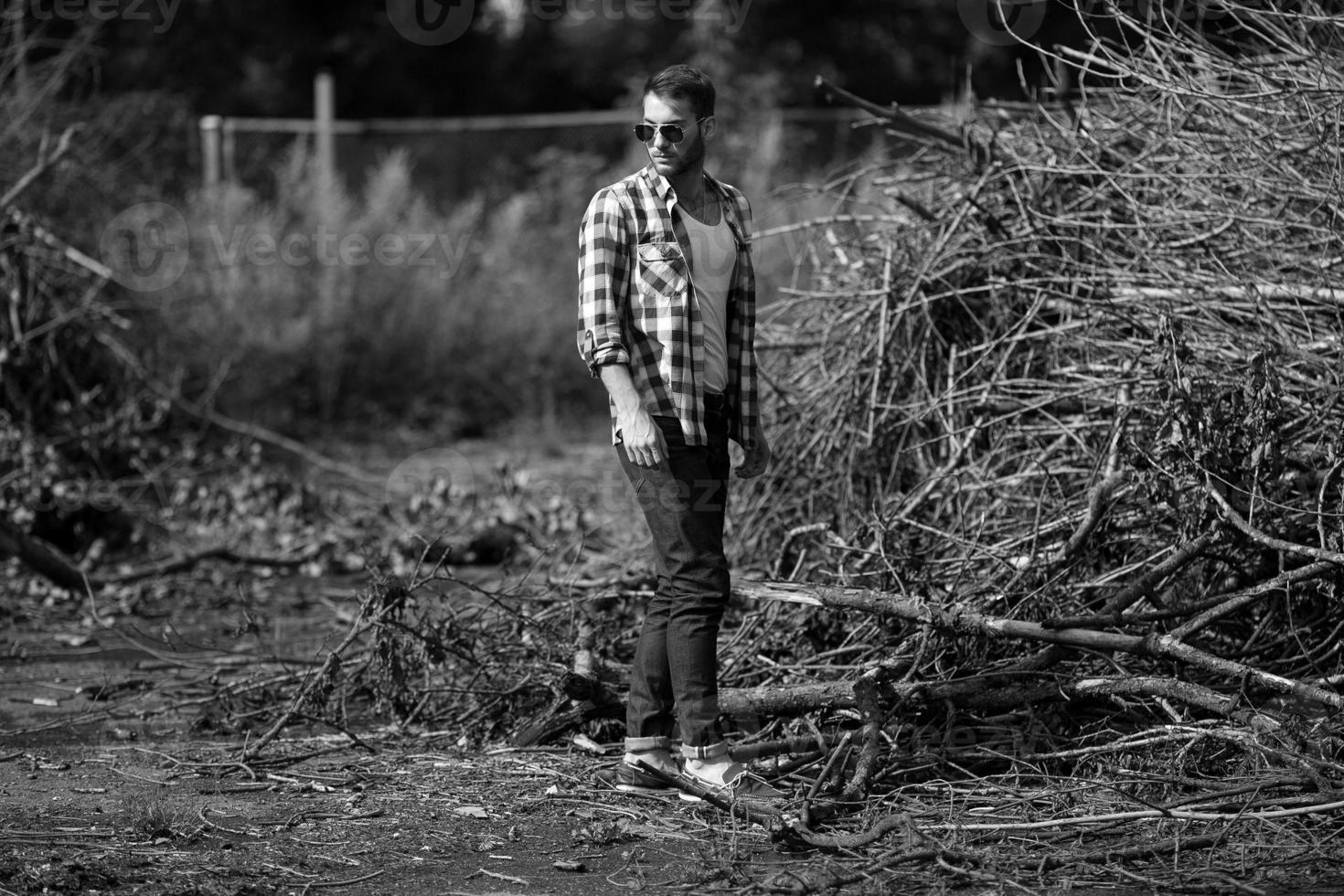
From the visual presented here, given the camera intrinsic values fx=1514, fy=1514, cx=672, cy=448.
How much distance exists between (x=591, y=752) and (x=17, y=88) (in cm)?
604

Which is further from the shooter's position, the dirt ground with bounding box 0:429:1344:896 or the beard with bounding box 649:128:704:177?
the beard with bounding box 649:128:704:177

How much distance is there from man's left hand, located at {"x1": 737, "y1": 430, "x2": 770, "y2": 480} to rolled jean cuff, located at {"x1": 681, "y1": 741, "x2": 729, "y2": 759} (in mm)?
736

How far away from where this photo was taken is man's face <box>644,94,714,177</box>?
12.7 feet

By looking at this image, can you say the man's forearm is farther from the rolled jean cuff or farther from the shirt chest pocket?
the rolled jean cuff

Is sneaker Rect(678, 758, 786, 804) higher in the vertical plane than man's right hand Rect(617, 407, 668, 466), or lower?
lower

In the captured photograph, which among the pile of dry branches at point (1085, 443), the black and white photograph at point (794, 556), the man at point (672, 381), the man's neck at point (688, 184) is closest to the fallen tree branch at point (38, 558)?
the black and white photograph at point (794, 556)

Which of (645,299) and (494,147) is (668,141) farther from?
(494,147)

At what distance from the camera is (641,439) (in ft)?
12.4

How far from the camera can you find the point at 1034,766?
13.4ft

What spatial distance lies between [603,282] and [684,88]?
0.54 metres

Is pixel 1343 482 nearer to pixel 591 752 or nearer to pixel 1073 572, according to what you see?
pixel 1073 572

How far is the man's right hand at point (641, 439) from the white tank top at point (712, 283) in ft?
0.90

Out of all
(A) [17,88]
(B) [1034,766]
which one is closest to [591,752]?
(B) [1034,766]

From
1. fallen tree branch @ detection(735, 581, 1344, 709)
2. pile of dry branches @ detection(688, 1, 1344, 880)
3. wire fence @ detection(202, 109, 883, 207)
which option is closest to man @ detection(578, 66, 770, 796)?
pile of dry branches @ detection(688, 1, 1344, 880)
